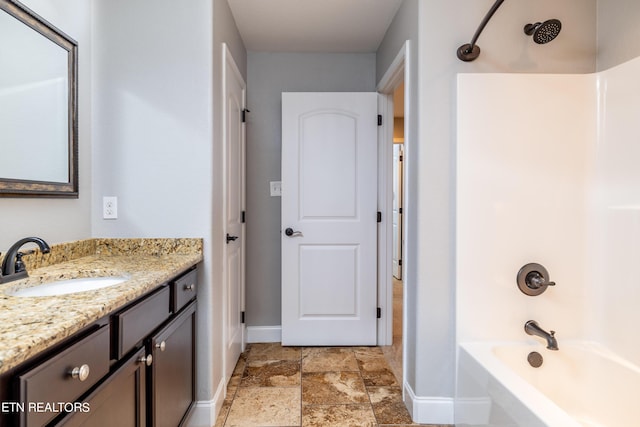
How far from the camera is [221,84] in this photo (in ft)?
6.19

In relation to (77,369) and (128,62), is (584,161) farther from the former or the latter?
(128,62)

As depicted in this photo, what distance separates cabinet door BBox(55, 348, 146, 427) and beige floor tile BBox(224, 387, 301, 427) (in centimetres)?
78

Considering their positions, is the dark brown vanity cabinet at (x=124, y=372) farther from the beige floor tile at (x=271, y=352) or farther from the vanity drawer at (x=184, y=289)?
the beige floor tile at (x=271, y=352)

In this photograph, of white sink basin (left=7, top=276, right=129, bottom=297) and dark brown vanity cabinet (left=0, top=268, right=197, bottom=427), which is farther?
white sink basin (left=7, top=276, right=129, bottom=297)

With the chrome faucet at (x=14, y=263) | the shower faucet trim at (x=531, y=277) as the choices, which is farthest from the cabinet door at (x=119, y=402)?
the shower faucet trim at (x=531, y=277)

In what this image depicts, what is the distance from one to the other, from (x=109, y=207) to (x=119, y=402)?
3.38 feet

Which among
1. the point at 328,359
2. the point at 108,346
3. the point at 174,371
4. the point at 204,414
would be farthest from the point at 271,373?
the point at 108,346

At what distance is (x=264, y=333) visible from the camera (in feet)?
9.03

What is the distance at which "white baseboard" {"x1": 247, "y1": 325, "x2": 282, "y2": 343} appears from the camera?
274cm

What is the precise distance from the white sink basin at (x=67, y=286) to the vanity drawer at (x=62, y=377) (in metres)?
0.32

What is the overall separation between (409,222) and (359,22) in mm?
1404

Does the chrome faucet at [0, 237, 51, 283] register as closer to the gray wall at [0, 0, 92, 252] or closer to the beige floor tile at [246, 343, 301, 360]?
the gray wall at [0, 0, 92, 252]

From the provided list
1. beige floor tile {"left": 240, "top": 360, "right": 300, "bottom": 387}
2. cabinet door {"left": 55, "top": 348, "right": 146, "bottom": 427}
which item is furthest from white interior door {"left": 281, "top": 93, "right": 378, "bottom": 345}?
cabinet door {"left": 55, "top": 348, "right": 146, "bottom": 427}

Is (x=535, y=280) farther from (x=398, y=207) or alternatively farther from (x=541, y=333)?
(x=398, y=207)
